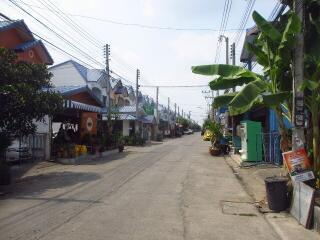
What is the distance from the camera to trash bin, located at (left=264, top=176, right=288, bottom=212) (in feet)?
36.3

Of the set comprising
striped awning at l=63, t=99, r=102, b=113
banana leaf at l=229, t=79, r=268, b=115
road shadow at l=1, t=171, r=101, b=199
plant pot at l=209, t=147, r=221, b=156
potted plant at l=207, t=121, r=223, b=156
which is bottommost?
road shadow at l=1, t=171, r=101, b=199

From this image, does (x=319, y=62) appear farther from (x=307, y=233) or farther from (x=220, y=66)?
(x=307, y=233)

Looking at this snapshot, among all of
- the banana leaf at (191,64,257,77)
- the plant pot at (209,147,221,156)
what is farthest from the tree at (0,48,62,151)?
the plant pot at (209,147,221,156)

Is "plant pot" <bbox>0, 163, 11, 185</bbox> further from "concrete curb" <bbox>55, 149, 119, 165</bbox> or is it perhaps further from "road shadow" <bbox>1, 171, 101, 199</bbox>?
"concrete curb" <bbox>55, 149, 119, 165</bbox>

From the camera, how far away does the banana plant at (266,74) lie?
1070 cm

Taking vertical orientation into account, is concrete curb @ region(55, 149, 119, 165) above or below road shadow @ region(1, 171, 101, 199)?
above

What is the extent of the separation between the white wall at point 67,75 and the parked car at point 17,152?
28283 millimetres

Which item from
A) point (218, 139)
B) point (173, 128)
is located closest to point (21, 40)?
point (218, 139)

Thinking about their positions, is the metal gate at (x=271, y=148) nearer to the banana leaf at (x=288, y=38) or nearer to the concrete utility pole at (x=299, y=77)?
the concrete utility pole at (x=299, y=77)

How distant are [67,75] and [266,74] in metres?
41.1

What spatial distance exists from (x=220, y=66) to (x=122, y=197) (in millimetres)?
4517

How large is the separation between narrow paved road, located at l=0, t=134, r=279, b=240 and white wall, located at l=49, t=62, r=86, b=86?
33944 millimetres

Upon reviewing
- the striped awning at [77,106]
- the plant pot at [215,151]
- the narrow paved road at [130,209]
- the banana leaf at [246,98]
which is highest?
the striped awning at [77,106]

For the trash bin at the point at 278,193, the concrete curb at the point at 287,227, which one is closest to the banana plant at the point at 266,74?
the trash bin at the point at 278,193
